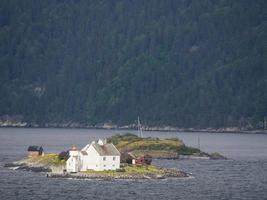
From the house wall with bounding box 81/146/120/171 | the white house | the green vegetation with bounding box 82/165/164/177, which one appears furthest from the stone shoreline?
the house wall with bounding box 81/146/120/171

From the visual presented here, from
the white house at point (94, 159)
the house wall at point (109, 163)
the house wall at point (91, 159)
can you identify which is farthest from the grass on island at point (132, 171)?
the house wall at point (91, 159)

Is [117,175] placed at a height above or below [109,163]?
below

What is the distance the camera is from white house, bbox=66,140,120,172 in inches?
5846

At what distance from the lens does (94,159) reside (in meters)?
149

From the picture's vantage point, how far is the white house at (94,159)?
487ft

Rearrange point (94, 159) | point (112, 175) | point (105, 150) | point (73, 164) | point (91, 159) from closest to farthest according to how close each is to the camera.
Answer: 1. point (112, 175)
2. point (94, 159)
3. point (91, 159)
4. point (73, 164)
5. point (105, 150)

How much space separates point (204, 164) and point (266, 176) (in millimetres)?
23813

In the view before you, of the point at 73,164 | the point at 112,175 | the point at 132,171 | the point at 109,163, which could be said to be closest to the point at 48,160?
the point at 73,164

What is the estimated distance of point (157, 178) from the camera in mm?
149375

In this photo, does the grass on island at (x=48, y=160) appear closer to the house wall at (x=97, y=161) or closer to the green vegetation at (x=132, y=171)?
the house wall at (x=97, y=161)

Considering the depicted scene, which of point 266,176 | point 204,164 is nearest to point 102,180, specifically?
point 266,176

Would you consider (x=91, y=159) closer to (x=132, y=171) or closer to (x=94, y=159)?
(x=94, y=159)

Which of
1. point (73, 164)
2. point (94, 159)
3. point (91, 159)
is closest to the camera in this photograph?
point (94, 159)

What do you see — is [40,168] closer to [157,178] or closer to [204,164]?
[157,178]
